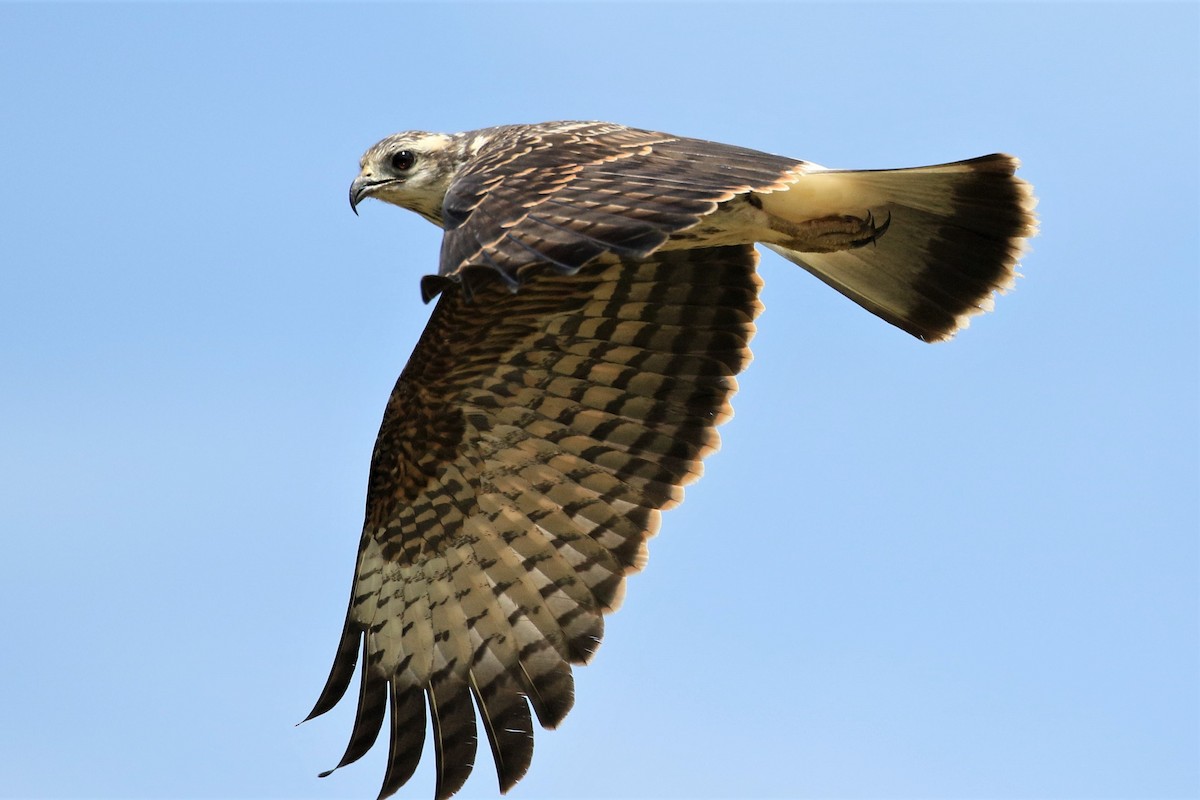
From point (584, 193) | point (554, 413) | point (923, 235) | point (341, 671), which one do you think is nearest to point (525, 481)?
point (554, 413)

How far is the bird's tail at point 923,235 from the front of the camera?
780cm

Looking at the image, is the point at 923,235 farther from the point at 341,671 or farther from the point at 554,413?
the point at 341,671

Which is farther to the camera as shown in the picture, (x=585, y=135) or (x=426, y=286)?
(x=585, y=135)

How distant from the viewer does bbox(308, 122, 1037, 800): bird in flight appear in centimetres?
802

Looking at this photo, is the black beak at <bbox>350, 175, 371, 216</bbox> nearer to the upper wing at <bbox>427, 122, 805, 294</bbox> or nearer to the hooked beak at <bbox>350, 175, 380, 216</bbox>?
the hooked beak at <bbox>350, 175, 380, 216</bbox>

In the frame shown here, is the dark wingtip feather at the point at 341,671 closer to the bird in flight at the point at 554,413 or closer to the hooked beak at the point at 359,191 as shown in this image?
the bird in flight at the point at 554,413

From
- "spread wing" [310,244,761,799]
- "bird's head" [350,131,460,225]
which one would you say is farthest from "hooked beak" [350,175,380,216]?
"spread wing" [310,244,761,799]

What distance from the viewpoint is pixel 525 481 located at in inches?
347

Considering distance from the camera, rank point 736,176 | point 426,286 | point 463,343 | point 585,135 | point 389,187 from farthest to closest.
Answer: point 389,187, point 463,343, point 585,135, point 736,176, point 426,286

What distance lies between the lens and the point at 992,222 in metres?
7.94

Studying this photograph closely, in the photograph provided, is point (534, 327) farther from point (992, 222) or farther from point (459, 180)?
point (992, 222)

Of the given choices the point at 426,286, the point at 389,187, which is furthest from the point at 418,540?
the point at 426,286

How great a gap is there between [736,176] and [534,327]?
74.6 inches

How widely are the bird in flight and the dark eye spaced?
1 cm
